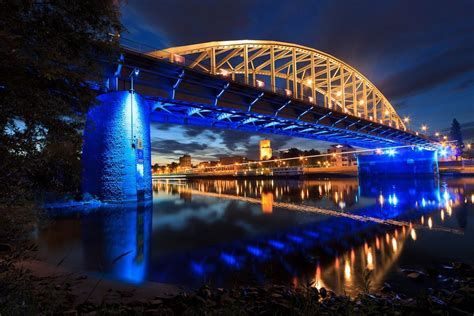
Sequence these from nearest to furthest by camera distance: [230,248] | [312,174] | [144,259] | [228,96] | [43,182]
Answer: [43,182], [144,259], [230,248], [228,96], [312,174]

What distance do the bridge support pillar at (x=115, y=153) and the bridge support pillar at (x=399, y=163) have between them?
79.4m

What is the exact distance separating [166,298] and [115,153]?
18646 millimetres

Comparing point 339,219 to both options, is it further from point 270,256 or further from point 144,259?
point 144,259

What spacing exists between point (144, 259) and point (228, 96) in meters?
25.5

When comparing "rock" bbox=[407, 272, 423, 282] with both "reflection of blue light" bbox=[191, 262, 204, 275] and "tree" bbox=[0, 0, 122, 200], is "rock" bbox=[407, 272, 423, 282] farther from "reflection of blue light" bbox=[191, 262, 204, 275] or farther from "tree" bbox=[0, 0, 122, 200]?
"tree" bbox=[0, 0, 122, 200]

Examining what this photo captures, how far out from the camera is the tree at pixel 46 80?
4.05m

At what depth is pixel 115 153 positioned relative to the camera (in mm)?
21156

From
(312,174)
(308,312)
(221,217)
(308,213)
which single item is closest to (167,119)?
(221,217)

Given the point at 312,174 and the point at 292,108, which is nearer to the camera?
the point at 292,108

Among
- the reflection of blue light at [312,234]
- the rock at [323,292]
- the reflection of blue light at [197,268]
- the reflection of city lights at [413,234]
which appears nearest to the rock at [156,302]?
the reflection of blue light at [197,268]

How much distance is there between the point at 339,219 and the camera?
16.3 metres

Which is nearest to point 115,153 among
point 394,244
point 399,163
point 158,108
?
point 158,108

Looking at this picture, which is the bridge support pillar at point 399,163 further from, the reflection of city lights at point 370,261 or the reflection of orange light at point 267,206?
the reflection of city lights at point 370,261

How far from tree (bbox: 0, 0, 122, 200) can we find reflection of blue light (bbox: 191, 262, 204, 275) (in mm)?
4182
